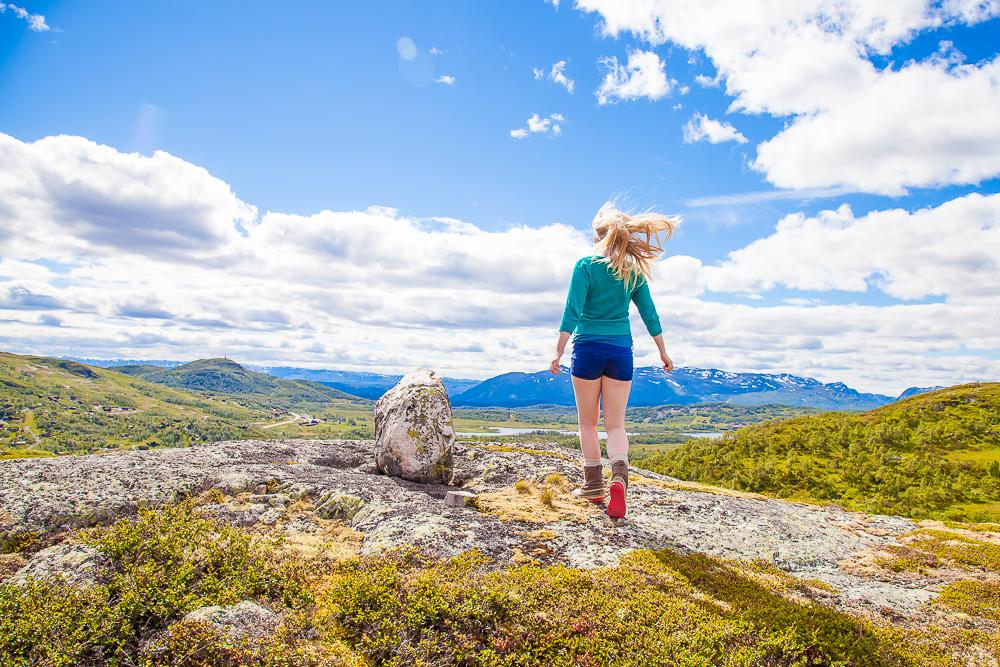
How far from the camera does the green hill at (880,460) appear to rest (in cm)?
5538

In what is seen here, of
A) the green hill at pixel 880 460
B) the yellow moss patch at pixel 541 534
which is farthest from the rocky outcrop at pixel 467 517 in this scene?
the green hill at pixel 880 460

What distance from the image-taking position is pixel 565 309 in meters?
9.62

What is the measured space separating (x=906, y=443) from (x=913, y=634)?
9411 cm

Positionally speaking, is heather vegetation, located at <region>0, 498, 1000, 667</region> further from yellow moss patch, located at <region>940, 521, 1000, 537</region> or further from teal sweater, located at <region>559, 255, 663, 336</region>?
yellow moss patch, located at <region>940, 521, 1000, 537</region>

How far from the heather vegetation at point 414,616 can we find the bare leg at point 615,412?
2.84 meters

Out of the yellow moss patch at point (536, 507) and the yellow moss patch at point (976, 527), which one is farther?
the yellow moss patch at point (976, 527)

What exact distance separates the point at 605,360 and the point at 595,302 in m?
1.19

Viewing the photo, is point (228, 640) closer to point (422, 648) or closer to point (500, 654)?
point (422, 648)

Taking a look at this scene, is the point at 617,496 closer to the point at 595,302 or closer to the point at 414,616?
the point at 595,302

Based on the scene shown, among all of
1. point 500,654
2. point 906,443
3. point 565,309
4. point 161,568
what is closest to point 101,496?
point 161,568

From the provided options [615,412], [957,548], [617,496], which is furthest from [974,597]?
[615,412]

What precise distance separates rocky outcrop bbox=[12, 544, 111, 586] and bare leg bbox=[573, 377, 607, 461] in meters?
7.85

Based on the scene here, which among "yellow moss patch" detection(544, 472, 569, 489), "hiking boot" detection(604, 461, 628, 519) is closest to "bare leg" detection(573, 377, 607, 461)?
"hiking boot" detection(604, 461, 628, 519)

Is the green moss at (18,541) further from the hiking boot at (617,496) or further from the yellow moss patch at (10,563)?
the hiking boot at (617,496)
